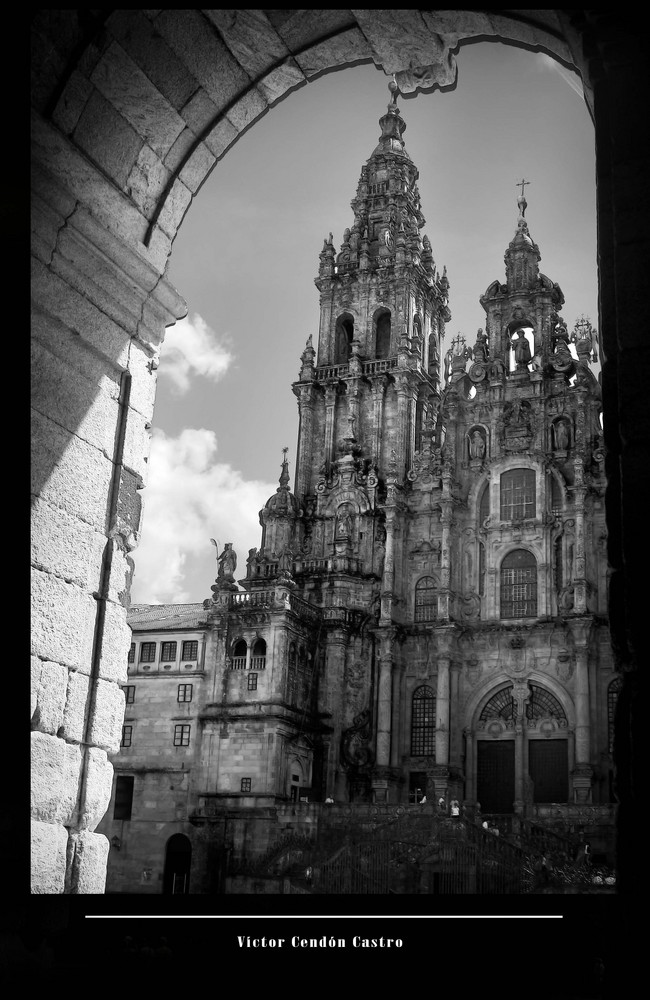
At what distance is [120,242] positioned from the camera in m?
6.38

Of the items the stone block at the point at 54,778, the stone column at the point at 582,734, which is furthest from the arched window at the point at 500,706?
the stone block at the point at 54,778

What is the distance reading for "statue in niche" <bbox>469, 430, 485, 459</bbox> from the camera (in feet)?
115

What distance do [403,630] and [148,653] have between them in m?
8.21

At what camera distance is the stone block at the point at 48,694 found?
557 centimetres

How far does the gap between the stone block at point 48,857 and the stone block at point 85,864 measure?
0.19 feet

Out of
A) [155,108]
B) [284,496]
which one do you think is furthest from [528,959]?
[284,496]

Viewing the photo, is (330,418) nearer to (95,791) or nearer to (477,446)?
(477,446)

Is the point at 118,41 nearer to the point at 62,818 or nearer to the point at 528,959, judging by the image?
the point at 62,818

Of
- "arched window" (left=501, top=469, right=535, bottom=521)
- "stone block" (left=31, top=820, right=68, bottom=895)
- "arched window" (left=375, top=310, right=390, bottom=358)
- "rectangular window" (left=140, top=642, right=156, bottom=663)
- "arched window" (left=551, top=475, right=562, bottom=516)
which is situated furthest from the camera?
"arched window" (left=375, top=310, right=390, bottom=358)

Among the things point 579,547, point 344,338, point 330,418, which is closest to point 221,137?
point 579,547

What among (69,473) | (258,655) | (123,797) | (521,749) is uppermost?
(258,655)

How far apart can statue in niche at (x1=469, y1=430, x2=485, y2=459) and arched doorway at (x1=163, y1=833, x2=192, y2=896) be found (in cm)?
1513

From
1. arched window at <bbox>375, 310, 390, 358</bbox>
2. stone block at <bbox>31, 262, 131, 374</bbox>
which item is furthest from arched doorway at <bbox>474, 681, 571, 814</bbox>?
stone block at <bbox>31, 262, 131, 374</bbox>

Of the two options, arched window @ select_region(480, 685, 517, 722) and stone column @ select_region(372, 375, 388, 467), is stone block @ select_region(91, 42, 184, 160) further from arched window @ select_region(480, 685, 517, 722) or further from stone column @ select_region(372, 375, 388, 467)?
stone column @ select_region(372, 375, 388, 467)
